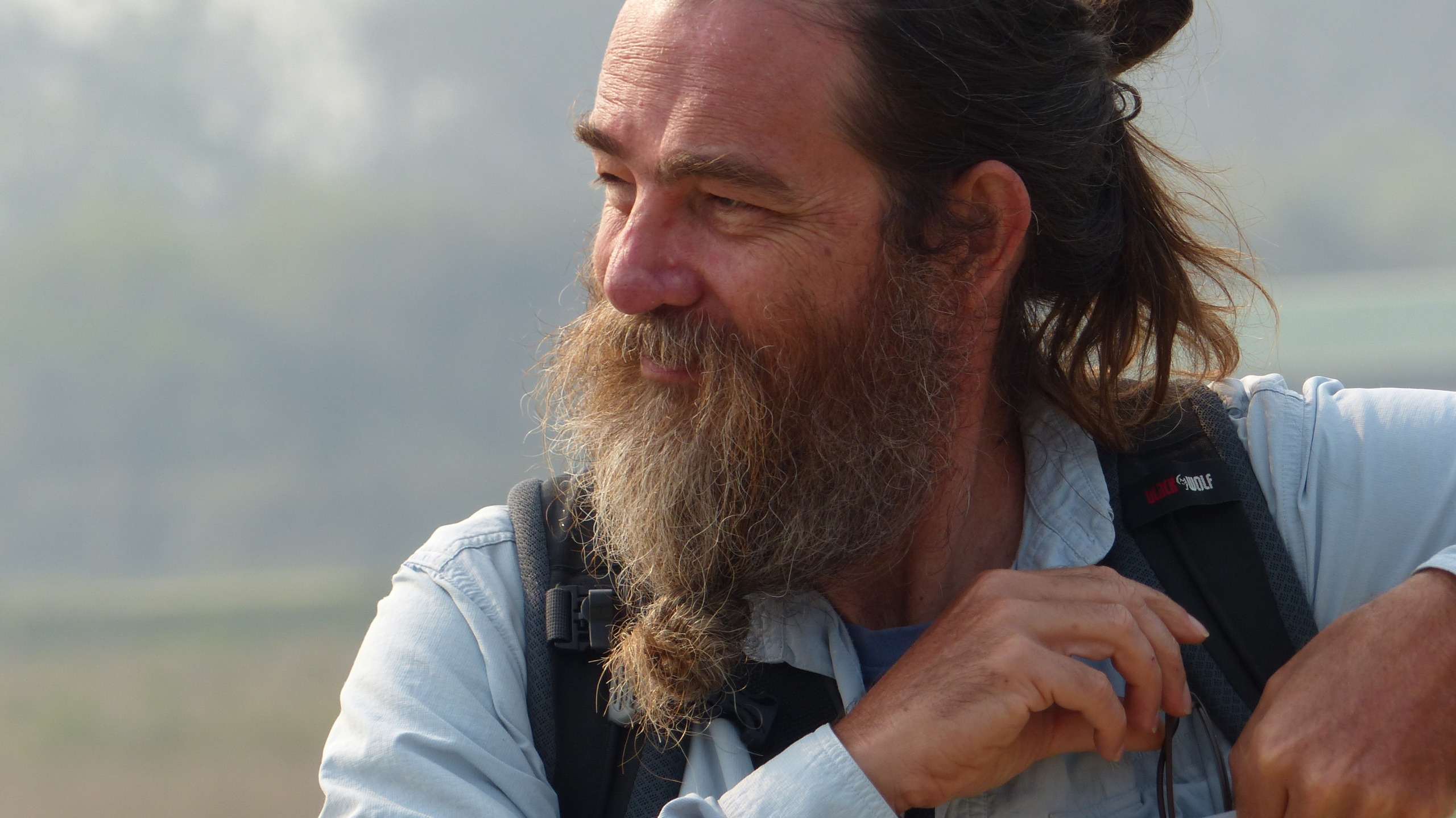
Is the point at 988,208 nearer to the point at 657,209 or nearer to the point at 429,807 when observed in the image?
the point at 657,209

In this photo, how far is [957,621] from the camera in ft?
4.91

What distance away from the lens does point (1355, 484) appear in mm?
1731

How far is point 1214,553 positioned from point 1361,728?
0.31 meters

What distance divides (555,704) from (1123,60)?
1.41 meters

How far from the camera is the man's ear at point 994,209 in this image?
1780mm

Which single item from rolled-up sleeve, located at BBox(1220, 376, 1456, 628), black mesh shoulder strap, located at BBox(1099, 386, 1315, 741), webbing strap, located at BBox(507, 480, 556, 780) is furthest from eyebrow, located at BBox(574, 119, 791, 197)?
rolled-up sleeve, located at BBox(1220, 376, 1456, 628)

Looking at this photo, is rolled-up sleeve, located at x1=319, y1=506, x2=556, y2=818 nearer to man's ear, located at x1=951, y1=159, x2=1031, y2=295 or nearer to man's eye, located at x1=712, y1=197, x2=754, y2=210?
man's eye, located at x1=712, y1=197, x2=754, y2=210

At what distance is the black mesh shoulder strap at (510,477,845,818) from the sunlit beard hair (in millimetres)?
43

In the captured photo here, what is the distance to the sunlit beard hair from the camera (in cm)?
166

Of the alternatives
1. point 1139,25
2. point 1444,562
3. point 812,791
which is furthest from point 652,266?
point 1444,562

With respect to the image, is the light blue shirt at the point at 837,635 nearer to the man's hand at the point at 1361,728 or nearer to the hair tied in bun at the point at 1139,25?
the man's hand at the point at 1361,728

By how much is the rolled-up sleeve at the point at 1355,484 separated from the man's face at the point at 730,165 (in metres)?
0.72

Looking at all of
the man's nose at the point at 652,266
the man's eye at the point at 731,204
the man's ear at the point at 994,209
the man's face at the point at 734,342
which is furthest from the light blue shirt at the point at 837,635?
the man's eye at the point at 731,204

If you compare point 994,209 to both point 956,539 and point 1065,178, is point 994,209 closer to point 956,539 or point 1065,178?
point 1065,178
